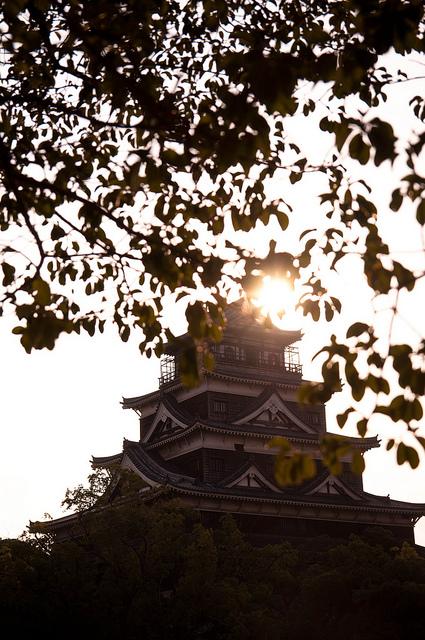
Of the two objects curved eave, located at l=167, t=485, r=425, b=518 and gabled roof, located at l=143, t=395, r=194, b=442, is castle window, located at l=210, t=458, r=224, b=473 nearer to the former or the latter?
gabled roof, located at l=143, t=395, r=194, b=442

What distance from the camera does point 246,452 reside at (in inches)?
1259

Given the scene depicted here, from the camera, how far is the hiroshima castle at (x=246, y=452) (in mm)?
29875

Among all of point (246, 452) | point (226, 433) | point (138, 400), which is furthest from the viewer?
point (138, 400)

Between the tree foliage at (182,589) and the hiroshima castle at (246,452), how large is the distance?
7.45 m

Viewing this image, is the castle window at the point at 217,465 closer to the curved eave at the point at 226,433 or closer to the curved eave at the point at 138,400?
the curved eave at the point at 226,433

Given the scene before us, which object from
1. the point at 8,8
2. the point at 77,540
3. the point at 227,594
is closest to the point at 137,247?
the point at 8,8

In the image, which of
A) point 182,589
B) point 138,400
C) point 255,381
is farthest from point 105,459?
point 182,589

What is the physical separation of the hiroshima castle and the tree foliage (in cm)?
745

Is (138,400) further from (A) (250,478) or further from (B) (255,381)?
(A) (250,478)

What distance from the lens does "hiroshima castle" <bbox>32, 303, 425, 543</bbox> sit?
29.9m

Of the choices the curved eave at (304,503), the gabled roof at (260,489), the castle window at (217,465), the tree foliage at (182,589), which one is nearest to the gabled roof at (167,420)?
the gabled roof at (260,489)

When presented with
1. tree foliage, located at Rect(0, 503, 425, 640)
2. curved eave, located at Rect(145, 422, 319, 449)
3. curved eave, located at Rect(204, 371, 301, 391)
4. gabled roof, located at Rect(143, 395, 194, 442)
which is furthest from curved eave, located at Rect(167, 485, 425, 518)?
tree foliage, located at Rect(0, 503, 425, 640)

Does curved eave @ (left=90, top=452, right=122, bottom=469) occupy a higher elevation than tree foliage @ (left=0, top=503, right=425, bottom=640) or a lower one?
higher

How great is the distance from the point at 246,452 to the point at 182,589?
541 inches
